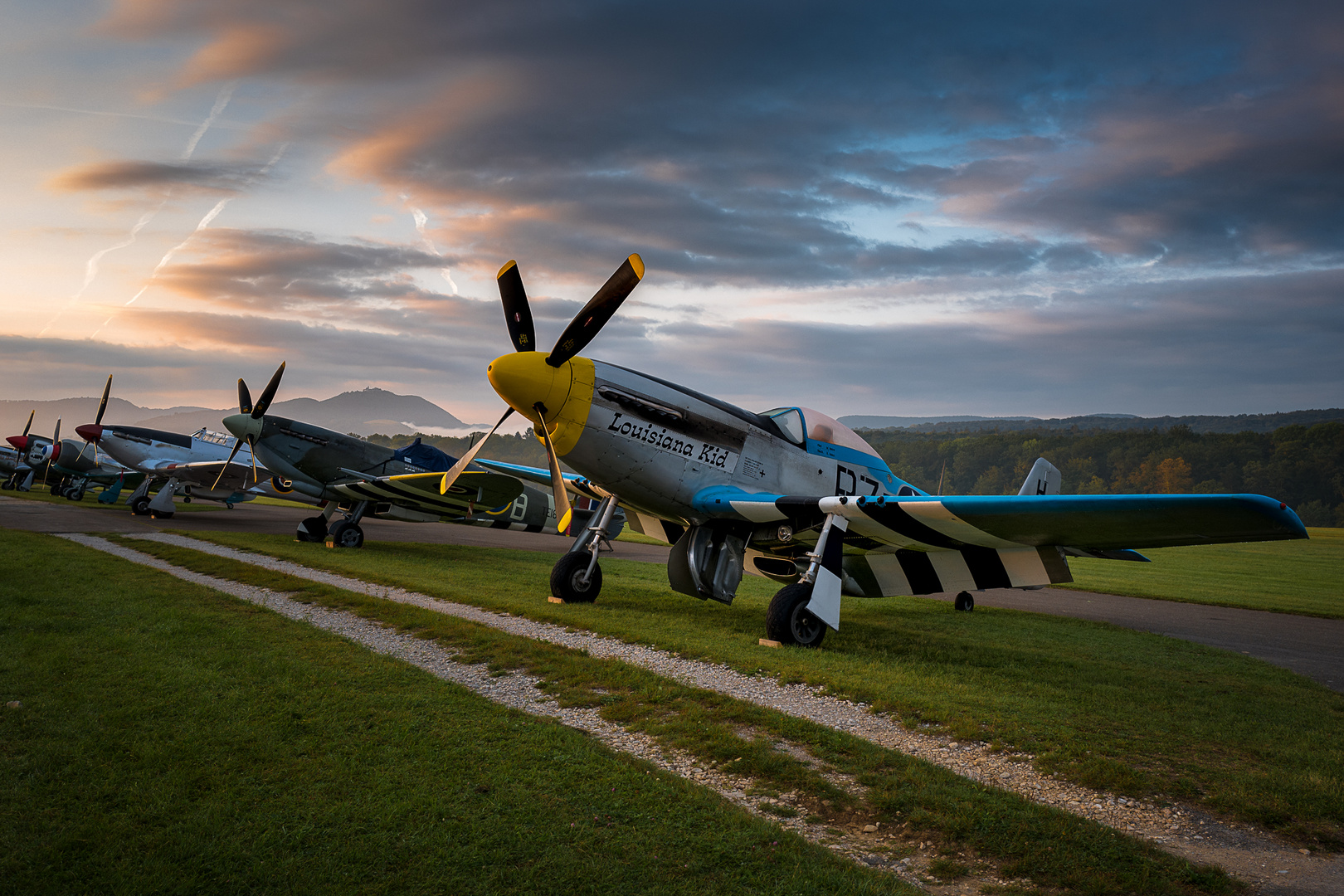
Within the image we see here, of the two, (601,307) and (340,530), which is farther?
(340,530)

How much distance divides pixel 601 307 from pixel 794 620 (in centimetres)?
425

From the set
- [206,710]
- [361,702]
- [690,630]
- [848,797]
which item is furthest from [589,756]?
[690,630]

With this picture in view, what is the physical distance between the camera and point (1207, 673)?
819 centimetres

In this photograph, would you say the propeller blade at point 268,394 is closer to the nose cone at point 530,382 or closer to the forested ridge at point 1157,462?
the nose cone at point 530,382

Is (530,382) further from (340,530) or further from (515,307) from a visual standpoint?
(340,530)

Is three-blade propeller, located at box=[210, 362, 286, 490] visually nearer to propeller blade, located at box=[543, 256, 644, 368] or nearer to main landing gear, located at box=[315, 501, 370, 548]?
main landing gear, located at box=[315, 501, 370, 548]

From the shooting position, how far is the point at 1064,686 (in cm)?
714

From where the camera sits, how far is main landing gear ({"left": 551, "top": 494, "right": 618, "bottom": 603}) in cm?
1049

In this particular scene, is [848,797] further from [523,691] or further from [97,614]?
[97,614]

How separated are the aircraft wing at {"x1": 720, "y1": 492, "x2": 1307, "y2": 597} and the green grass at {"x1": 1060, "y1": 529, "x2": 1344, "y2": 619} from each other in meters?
9.32

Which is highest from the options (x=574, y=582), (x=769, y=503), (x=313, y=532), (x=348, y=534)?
(x=769, y=503)

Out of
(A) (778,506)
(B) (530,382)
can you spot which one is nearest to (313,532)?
(B) (530,382)

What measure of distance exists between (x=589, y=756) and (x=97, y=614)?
672 centimetres

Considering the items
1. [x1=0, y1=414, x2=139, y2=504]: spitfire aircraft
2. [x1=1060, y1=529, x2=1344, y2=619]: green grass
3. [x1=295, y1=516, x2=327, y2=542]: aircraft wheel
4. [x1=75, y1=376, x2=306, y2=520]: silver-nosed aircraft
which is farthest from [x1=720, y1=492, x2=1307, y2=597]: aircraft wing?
[x1=0, y1=414, x2=139, y2=504]: spitfire aircraft
